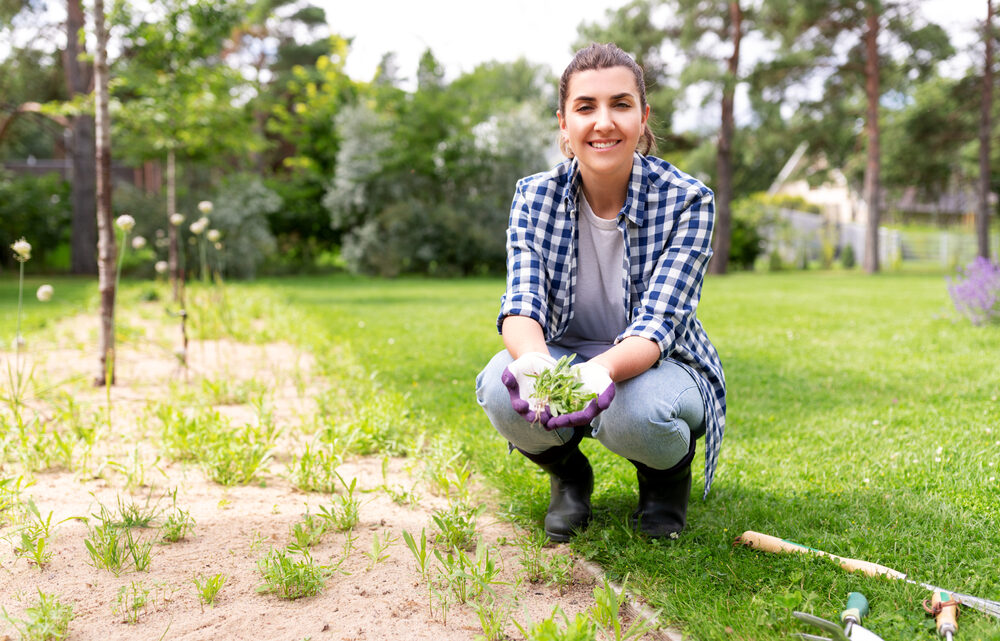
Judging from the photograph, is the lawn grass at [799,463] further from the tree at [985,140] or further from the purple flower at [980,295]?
the tree at [985,140]

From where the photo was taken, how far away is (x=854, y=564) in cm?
186

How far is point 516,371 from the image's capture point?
6.03 feet

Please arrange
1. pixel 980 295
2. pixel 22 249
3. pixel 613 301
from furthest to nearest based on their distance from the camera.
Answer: pixel 980 295
pixel 22 249
pixel 613 301

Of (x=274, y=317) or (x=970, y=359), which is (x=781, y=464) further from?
(x=274, y=317)

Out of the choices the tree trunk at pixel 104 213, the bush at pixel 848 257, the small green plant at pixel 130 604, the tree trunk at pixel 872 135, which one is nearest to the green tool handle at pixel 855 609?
the small green plant at pixel 130 604

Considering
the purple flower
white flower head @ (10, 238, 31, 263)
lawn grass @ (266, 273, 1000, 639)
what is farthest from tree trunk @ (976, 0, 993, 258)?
white flower head @ (10, 238, 31, 263)

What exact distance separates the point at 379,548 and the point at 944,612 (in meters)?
1.33

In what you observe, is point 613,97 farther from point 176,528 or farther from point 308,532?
point 176,528

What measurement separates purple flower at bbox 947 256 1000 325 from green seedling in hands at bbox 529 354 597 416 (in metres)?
5.74

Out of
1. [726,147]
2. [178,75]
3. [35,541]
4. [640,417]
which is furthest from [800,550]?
[726,147]

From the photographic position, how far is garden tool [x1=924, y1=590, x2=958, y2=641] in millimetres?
1541

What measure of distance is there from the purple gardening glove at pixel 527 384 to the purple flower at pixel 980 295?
5.72m

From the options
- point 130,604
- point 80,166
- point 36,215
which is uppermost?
point 80,166

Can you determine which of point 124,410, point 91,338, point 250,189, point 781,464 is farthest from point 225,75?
point 781,464
